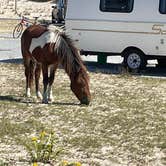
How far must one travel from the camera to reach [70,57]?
1111 cm

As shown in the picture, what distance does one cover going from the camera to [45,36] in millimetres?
11648

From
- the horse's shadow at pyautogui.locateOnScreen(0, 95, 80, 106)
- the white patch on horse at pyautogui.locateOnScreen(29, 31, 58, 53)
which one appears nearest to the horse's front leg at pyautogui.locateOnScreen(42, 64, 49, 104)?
the horse's shadow at pyautogui.locateOnScreen(0, 95, 80, 106)

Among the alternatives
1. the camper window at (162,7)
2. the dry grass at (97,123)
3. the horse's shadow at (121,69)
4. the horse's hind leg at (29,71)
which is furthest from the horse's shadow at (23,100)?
the camper window at (162,7)

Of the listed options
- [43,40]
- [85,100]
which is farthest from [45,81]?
[85,100]

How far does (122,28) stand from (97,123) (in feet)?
21.8

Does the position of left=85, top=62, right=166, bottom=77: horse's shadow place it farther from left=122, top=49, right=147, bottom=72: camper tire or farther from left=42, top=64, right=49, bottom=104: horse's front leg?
left=42, top=64, right=49, bottom=104: horse's front leg

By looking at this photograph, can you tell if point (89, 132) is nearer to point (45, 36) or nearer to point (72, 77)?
point (72, 77)

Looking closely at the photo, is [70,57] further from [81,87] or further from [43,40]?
[43,40]

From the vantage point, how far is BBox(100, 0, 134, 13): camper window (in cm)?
1605

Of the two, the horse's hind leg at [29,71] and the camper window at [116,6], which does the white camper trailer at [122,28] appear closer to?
the camper window at [116,6]

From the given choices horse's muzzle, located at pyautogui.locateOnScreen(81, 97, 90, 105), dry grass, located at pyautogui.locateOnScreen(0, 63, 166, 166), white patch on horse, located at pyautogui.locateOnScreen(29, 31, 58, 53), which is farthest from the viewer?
white patch on horse, located at pyautogui.locateOnScreen(29, 31, 58, 53)

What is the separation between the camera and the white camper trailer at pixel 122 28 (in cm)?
1573

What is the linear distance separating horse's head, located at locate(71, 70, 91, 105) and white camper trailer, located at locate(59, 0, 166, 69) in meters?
4.52

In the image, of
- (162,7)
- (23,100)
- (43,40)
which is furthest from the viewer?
(162,7)
